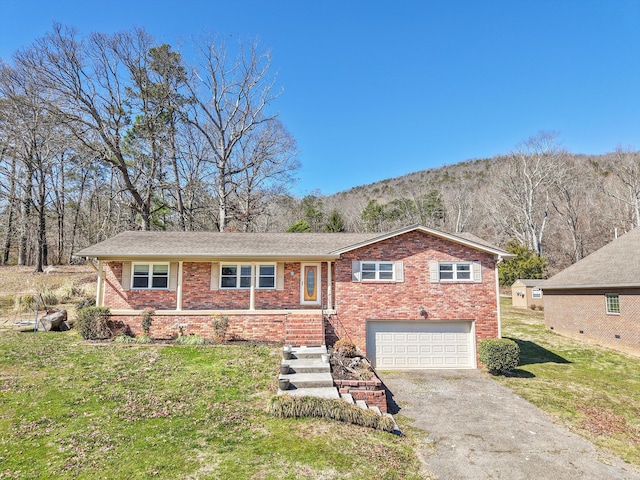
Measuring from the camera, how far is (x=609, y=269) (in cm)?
1784

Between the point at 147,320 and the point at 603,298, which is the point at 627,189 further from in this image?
the point at 147,320

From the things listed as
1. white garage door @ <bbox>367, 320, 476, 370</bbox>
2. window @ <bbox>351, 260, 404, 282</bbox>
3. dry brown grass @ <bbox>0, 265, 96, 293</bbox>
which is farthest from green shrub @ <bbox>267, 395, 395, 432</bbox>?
dry brown grass @ <bbox>0, 265, 96, 293</bbox>

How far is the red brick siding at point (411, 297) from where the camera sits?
13.5 metres

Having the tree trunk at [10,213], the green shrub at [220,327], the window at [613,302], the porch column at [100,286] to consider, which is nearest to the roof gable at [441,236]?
the green shrub at [220,327]

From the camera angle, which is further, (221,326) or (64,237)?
(64,237)

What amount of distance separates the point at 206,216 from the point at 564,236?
40.5m

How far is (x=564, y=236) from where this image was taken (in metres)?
42.0

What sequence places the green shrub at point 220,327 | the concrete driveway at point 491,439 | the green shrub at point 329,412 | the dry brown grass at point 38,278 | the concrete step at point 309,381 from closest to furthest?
1. the concrete driveway at point 491,439
2. the green shrub at point 329,412
3. the concrete step at point 309,381
4. the green shrub at point 220,327
5. the dry brown grass at point 38,278

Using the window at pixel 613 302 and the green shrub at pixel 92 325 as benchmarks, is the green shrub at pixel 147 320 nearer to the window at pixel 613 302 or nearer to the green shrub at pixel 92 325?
the green shrub at pixel 92 325

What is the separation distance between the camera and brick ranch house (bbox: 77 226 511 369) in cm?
1331

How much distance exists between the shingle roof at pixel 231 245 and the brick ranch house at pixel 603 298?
7.43 meters

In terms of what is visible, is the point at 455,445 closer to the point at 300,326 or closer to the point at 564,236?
the point at 300,326

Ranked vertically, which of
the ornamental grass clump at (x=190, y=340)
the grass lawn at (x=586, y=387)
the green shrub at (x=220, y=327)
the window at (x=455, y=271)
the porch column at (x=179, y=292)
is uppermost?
the window at (x=455, y=271)

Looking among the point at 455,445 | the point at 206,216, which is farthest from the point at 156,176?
the point at 455,445
